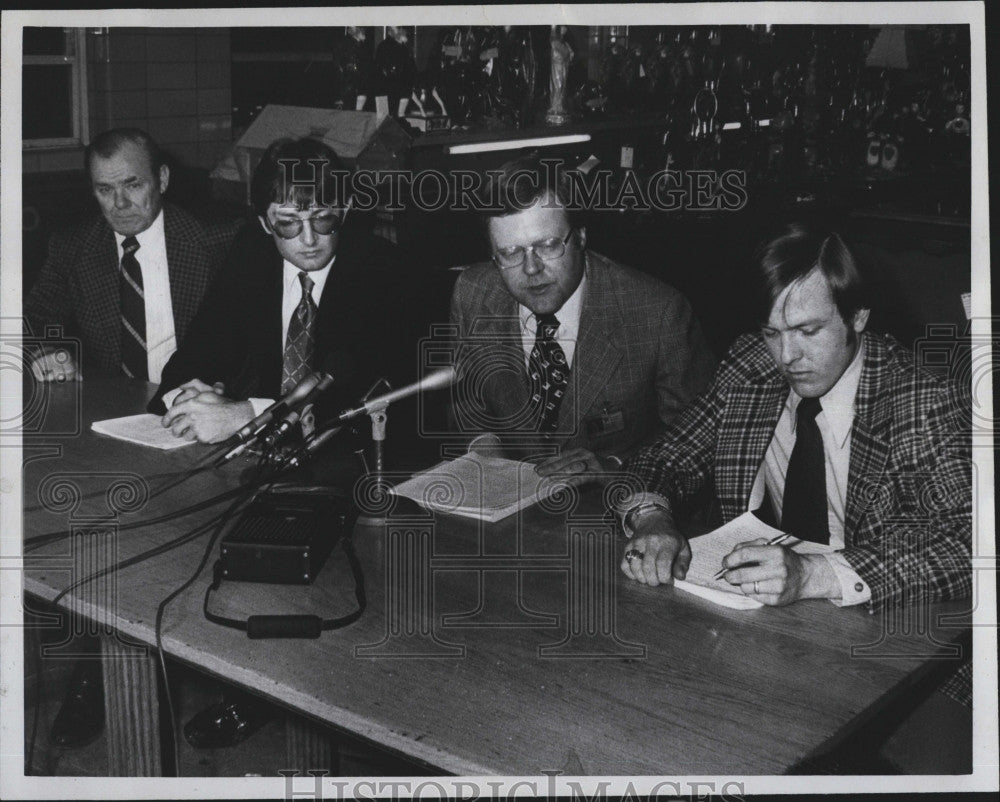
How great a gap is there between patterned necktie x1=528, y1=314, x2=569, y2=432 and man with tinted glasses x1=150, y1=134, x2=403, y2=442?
1.42ft

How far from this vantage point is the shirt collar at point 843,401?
7.09 ft

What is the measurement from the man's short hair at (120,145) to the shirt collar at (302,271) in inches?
20.2

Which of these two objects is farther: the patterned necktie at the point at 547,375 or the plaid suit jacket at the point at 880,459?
the patterned necktie at the point at 547,375

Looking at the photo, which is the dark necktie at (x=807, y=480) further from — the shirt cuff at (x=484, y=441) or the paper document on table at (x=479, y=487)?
the shirt cuff at (x=484, y=441)

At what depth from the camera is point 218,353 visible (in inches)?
122

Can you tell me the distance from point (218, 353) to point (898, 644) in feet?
6.98

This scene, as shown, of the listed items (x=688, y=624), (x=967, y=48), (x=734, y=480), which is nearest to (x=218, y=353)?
(x=734, y=480)

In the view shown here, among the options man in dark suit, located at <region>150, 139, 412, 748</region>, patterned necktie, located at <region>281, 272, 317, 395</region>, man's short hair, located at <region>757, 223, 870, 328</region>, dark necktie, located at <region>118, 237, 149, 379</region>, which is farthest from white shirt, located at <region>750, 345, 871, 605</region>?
dark necktie, located at <region>118, 237, 149, 379</region>

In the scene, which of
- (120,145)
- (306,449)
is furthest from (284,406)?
(120,145)

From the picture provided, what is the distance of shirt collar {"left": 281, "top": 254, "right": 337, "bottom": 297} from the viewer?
310 cm

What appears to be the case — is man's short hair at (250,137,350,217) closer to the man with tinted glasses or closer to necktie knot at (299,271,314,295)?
the man with tinted glasses

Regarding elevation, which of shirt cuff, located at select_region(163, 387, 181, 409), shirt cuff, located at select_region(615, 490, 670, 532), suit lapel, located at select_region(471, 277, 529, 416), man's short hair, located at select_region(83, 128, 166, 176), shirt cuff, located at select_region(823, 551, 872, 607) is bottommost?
shirt cuff, located at select_region(823, 551, 872, 607)

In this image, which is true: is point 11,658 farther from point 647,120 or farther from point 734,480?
point 647,120

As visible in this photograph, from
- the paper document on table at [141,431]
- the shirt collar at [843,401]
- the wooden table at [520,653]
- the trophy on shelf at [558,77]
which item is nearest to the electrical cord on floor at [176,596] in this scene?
the wooden table at [520,653]
